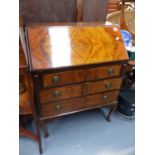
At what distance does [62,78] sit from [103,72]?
14.2 inches

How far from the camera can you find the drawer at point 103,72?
1337mm

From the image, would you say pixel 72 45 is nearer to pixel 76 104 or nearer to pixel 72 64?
pixel 72 64

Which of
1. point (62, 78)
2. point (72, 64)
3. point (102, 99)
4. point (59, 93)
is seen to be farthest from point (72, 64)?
point (102, 99)

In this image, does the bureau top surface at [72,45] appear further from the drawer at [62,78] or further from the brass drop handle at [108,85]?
the brass drop handle at [108,85]

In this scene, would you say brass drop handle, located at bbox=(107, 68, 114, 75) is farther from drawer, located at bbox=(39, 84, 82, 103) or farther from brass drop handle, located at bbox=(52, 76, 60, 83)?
brass drop handle, located at bbox=(52, 76, 60, 83)

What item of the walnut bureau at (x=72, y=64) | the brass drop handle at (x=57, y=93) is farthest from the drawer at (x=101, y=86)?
the brass drop handle at (x=57, y=93)

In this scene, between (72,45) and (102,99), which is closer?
(72,45)

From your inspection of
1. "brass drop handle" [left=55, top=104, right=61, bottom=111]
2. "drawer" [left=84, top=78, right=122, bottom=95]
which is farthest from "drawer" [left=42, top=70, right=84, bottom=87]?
"brass drop handle" [left=55, top=104, right=61, bottom=111]

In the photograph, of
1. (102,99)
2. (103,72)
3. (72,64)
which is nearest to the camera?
(72,64)

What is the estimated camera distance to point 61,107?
1410mm

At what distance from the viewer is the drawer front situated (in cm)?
151

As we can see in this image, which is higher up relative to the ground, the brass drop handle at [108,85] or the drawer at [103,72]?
the drawer at [103,72]

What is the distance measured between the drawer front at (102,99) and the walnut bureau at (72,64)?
1 centimetres
